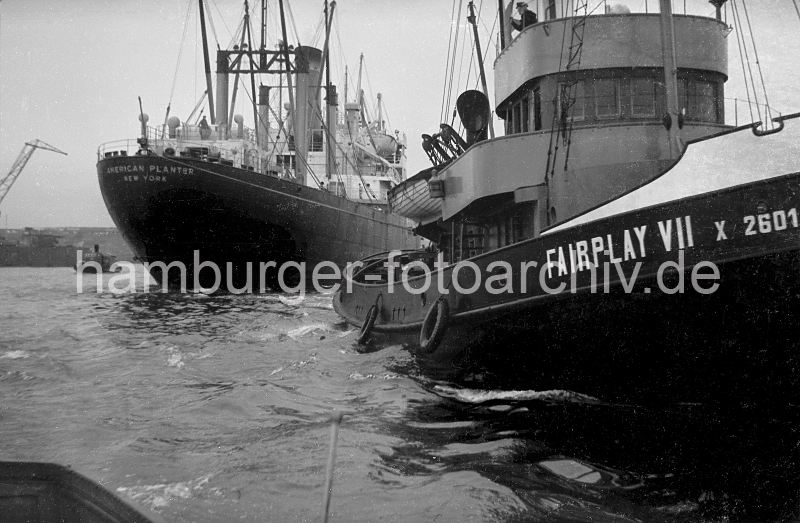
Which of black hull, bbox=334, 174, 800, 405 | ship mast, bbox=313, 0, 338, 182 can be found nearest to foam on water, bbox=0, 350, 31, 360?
black hull, bbox=334, 174, 800, 405

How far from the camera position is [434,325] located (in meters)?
8.39

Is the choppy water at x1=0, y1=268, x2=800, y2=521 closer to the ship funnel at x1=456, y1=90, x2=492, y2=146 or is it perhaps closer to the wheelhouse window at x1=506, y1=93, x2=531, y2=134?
the wheelhouse window at x1=506, y1=93, x2=531, y2=134

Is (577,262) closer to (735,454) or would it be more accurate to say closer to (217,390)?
(735,454)

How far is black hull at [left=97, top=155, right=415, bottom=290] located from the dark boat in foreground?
20.8 metres

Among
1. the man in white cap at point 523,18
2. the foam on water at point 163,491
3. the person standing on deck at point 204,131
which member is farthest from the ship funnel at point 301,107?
the foam on water at point 163,491

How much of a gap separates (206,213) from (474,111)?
1413 cm

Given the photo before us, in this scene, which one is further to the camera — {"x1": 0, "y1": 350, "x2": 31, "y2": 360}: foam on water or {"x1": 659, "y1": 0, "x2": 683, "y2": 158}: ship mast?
{"x1": 0, "y1": 350, "x2": 31, "y2": 360}: foam on water

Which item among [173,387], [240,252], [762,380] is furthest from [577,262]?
[240,252]

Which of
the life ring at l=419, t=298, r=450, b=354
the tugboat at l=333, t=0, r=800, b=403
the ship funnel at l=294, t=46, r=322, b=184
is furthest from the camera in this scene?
the ship funnel at l=294, t=46, r=322, b=184

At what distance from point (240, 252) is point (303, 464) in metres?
20.1

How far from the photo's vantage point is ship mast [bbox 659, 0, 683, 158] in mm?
7227

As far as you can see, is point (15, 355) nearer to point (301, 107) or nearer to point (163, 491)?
point (163, 491)

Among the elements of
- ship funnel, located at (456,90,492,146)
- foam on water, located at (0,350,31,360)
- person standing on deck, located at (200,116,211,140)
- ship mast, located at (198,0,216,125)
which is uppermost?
ship mast, located at (198,0,216,125)

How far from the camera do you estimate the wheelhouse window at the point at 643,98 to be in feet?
29.2
